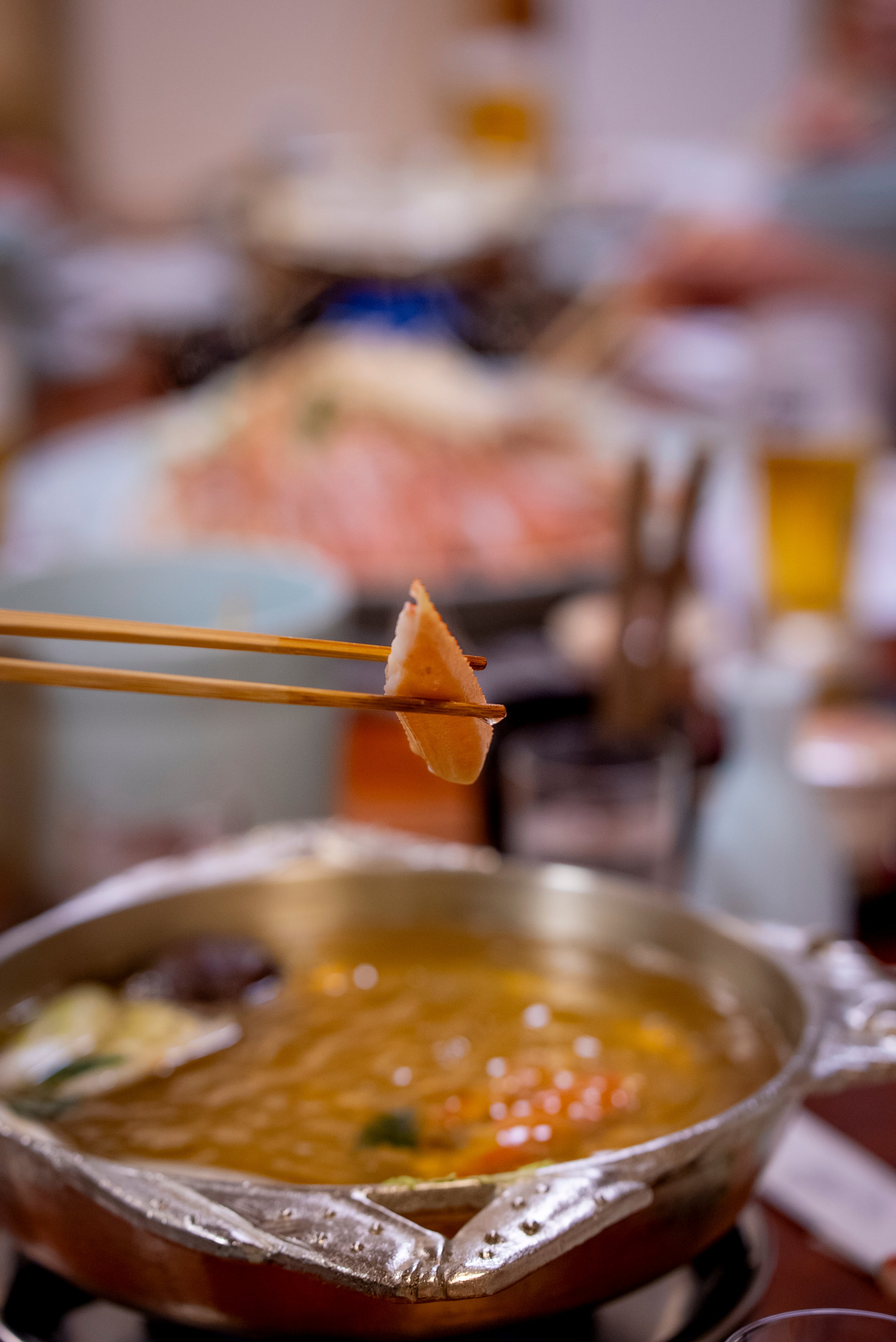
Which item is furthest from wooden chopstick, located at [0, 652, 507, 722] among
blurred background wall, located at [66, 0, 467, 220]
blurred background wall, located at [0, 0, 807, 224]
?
blurred background wall, located at [66, 0, 467, 220]

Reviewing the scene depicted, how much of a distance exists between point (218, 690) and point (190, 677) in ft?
0.08

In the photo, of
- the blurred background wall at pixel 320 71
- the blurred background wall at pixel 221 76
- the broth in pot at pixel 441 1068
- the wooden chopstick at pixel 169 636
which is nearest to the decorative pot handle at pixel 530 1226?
the broth in pot at pixel 441 1068

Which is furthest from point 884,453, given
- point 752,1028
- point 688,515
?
point 752,1028

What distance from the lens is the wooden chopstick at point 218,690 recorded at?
23.1 inches

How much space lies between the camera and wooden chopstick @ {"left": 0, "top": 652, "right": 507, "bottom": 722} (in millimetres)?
586

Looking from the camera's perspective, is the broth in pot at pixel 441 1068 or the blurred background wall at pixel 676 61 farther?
the blurred background wall at pixel 676 61

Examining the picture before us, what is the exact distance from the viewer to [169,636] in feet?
1.94

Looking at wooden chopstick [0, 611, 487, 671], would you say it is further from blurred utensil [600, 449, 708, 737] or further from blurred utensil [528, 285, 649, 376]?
blurred utensil [528, 285, 649, 376]

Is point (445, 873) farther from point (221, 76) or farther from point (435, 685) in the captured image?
point (221, 76)

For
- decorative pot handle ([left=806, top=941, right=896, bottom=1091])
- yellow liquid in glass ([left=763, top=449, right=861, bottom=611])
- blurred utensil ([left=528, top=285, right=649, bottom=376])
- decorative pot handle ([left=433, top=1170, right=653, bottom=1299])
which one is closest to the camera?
decorative pot handle ([left=433, top=1170, right=653, bottom=1299])

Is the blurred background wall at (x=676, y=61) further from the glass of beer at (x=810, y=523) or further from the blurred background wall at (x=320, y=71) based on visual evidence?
the glass of beer at (x=810, y=523)

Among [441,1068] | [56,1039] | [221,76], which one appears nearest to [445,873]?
[441,1068]

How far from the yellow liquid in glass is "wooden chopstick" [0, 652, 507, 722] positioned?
1.43m

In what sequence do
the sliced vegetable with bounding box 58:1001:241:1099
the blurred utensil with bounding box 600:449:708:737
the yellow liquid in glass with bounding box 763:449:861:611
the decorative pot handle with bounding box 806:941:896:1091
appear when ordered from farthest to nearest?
1. the yellow liquid in glass with bounding box 763:449:861:611
2. the blurred utensil with bounding box 600:449:708:737
3. the sliced vegetable with bounding box 58:1001:241:1099
4. the decorative pot handle with bounding box 806:941:896:1091
